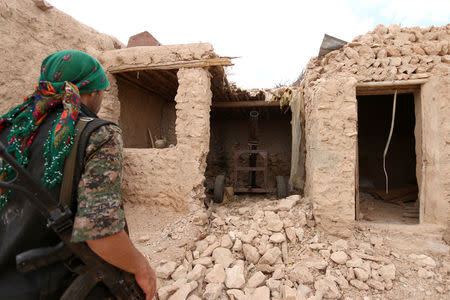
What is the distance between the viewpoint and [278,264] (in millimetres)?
2848

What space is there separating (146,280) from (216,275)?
1705 mm

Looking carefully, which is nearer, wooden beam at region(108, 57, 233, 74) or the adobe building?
the adobe building

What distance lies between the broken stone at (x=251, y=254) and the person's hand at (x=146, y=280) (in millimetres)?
1975

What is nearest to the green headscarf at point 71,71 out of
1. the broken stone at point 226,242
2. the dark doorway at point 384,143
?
the broken stone at point 226,242

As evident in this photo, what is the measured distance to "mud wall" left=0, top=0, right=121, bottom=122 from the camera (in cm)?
293

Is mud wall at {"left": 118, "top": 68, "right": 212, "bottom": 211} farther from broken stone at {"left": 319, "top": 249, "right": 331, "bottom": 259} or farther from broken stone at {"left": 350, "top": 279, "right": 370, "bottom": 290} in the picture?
broken stone at {"left": 350, "top": 279, "right": 370, "bottom": 290}

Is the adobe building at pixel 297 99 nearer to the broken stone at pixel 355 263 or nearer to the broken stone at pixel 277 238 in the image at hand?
the broken stone at pixel 355 263

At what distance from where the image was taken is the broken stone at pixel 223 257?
2.80 m

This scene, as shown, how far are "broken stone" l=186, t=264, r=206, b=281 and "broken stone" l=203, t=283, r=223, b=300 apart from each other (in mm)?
150

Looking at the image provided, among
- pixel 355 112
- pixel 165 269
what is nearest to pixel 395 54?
pixel 355 112

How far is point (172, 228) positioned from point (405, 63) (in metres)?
3.83

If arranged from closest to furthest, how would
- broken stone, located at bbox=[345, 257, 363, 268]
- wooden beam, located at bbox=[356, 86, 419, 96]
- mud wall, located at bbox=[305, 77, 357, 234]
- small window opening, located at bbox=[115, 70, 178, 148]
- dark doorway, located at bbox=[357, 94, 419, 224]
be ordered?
broken stone, located at bbox=[345, 257, 363, 268] → mud wall, located at bbox=[305, 77, 357, 234] → wooden beam, located at bbox=[356, 86, 419, 96] → small window opening, located at bbox=[115, 70, 178, 148] → dark doorway, located at bbox=[357, 94, 419, 224]

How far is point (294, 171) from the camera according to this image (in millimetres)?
4676

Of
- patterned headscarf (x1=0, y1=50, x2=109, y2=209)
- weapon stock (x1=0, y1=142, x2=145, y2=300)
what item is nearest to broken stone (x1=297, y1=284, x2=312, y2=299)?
weapon stock (x1=0, y1=142, x2=145, y2=300)
